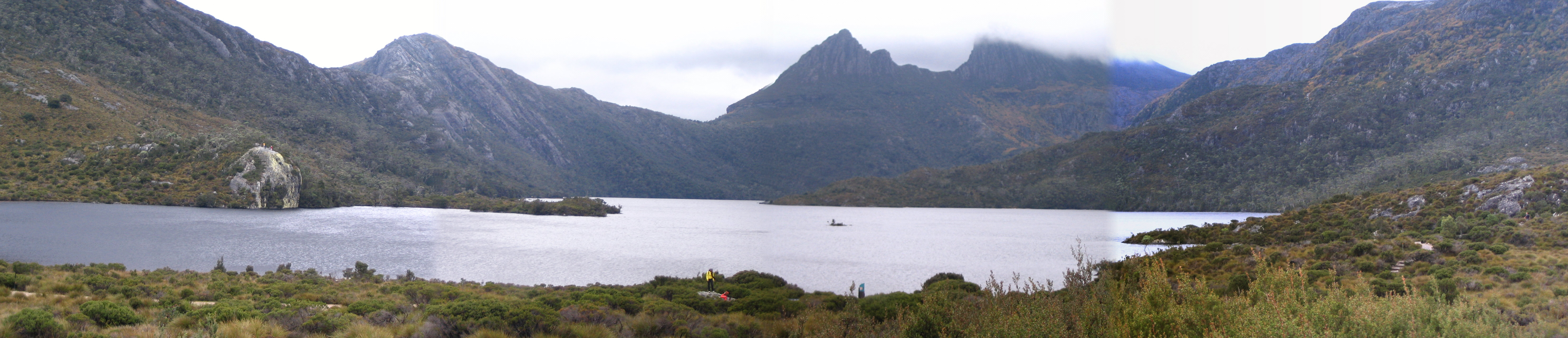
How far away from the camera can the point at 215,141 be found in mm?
→ 84125

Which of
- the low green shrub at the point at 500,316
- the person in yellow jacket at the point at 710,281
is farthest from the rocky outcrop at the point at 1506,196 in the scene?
the low green shrub at the point at 500,316

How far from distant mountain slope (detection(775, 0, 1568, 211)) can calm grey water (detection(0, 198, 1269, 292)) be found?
29.2 metres

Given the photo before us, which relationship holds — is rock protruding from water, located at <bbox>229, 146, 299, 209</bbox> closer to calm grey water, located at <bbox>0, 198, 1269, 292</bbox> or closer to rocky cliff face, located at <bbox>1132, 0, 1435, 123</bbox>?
calm grey water, located at <bbox>0, 198, 1269, 292</bbox>

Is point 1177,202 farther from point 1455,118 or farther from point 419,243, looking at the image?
point 419,243

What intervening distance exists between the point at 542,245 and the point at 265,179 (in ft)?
177

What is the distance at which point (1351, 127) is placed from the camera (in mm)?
114688

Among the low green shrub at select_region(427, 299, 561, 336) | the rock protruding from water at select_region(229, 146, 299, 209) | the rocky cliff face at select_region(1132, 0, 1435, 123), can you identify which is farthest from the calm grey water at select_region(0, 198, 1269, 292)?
the rocky cliff face at select_region(1132, 0, 1435, 123)

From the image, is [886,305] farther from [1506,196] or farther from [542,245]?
[542,245]

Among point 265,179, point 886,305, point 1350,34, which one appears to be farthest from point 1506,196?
point 1350,34

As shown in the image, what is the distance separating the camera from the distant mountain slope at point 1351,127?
297ft

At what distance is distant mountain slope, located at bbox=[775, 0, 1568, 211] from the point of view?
90.4m

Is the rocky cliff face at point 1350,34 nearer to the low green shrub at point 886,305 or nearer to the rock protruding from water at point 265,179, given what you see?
the low green shrub at point 886,305

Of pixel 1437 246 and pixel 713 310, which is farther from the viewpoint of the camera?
pixel 1437 246

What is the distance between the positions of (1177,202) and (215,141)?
152 metres
